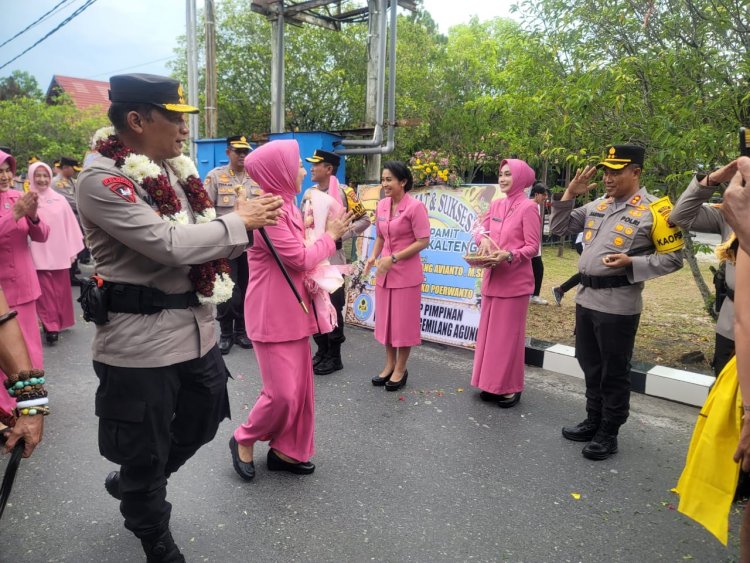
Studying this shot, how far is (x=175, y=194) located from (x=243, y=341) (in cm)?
383

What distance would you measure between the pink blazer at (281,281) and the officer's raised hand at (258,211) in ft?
2.61

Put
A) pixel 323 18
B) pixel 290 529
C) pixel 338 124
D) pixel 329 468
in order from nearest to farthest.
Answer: pixel 290 529, pixel 329 468, pixel 323 18, pixel 338 124

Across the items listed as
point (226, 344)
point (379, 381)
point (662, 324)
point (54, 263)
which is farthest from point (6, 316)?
point (662, 324)

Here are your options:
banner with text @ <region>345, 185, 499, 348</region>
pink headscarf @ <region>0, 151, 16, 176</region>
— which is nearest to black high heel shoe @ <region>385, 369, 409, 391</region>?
banner with text @ <region>345, 185, 499, 348</region>

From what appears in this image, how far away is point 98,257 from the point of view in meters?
2.14

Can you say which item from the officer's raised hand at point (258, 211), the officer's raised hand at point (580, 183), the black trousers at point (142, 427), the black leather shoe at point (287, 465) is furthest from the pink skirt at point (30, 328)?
the officer's raised hand at point (580, 183)

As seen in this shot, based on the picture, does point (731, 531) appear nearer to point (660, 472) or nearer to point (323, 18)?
point (660, 472)

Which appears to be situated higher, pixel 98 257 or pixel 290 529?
pixel 98 257

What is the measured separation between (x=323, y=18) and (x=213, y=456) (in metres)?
9.45

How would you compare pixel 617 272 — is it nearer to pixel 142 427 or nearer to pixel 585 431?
pixel 585 431

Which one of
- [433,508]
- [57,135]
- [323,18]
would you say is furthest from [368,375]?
[57,135]

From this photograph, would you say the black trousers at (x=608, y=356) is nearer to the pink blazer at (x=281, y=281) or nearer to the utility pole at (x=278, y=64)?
the pink blazer at (x=281, y=281)

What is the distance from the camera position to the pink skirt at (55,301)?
5.89m

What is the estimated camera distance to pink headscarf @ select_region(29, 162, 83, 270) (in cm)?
587
